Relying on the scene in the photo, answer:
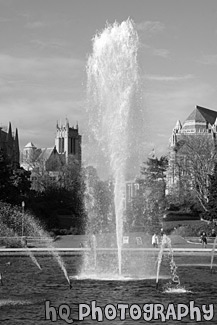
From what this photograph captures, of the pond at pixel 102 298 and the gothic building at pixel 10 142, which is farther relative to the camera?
the gothic building at pixel 10 142

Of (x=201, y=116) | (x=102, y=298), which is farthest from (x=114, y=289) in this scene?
(x=201, y=116)

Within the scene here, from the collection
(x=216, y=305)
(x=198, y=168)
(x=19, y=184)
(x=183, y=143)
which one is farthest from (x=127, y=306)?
(x=183, y=143)

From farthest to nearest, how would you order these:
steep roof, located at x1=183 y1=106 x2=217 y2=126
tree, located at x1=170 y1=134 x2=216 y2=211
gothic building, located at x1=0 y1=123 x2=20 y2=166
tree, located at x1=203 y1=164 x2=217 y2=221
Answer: steep roof, located at x1=183 y1=106 x2=217 y2=126 < gothic building, located at x1=0 y1=123 x2=20 y2=166 < tree, located at x1=170 y1=134 x2=216 y2=211 < tree, located at x1=203 y1=164 x2=217 y2=221

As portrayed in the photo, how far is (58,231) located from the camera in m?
57.2

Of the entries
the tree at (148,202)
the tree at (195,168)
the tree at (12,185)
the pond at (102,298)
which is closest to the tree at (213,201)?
the tree at (148,202)

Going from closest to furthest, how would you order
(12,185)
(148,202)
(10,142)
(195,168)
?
(12,185), (148,202), (195,168), (10,142)

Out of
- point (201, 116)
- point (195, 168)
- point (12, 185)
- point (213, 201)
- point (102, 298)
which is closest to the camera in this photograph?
point (102, 298)

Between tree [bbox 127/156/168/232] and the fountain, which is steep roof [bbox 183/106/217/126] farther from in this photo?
the fountain

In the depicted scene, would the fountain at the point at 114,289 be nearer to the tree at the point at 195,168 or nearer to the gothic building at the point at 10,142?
the tree at the point at 195,168

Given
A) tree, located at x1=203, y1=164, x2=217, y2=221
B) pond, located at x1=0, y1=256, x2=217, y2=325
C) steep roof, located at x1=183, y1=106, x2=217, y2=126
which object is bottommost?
pond, located at x1=0, y1=256, x2=217, y2=325

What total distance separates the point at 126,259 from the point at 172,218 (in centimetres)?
4584

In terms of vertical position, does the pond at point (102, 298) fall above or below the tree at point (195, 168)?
below

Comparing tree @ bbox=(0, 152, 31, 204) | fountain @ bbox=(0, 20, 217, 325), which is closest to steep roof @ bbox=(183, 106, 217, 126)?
tree @ bbox=(0, 152, 31, 204)

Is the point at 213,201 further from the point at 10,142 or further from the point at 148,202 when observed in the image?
the point at 10,142
